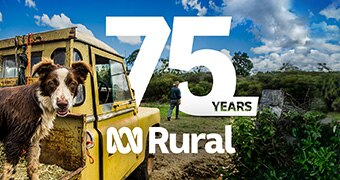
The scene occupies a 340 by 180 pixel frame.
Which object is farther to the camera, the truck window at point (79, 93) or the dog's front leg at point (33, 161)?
the truck window at point (79, 93)

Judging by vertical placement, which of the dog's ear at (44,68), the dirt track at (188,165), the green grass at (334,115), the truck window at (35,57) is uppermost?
the truck window at (35,57)

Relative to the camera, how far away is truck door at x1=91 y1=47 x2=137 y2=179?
2475 millimetres

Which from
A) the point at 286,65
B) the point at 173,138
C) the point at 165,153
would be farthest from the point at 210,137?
the point at 286,65

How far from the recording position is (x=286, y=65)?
8.41 m

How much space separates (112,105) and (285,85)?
18.3 ft

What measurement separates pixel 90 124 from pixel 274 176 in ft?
5.90

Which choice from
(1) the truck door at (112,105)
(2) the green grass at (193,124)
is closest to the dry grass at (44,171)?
(1) the truck door at (112,105)

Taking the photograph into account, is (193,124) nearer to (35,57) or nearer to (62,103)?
(35,57)

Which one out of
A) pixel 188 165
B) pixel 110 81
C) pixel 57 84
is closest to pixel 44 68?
pixel 57 84

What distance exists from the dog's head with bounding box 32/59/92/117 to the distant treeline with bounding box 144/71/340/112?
2.56 metres

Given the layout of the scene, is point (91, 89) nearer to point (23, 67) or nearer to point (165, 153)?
point (23, 67)

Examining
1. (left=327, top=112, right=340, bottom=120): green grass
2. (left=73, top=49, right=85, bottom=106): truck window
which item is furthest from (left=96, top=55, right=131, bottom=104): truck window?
(left=327, top=112, right=340, bottom=120): green grass

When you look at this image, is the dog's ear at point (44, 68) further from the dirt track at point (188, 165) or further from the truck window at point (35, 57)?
the dirt track at point (188, 165)

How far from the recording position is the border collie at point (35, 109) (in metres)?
1.76
